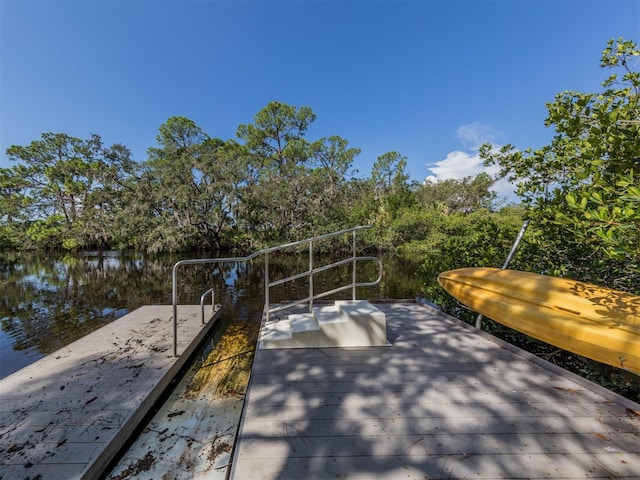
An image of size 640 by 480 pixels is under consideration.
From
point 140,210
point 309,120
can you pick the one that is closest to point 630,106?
point 140,210

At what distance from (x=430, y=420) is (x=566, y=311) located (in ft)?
5.59

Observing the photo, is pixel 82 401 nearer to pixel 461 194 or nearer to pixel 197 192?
pixel 197 192

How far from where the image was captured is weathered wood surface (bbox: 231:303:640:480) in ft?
4.09

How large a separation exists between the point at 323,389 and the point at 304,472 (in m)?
0.67

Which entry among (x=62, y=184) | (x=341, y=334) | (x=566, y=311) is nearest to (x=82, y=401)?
(x=341, y=334)

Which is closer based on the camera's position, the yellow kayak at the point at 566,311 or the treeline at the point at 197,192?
the yellow kayak at the point at 566,311

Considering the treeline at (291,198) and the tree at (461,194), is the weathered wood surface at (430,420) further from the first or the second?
the tree at (461,194)

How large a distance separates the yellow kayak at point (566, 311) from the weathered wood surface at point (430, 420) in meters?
0.31

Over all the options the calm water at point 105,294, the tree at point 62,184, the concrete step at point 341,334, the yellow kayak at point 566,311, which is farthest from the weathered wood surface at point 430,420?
the tree at point 62,184

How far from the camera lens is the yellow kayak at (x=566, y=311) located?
1909 mm

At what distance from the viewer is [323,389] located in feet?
6.15

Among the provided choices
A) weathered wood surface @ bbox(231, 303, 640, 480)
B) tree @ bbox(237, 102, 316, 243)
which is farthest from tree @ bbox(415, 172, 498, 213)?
weathered wood surface @ bbox(231, 303, 640, 480)

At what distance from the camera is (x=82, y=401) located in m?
2.18

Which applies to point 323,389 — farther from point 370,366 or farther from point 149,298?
point 149,298
